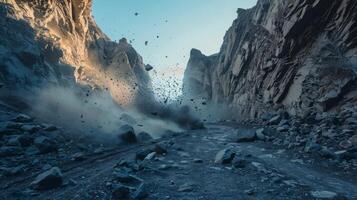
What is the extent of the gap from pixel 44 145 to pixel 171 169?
20.3 feet

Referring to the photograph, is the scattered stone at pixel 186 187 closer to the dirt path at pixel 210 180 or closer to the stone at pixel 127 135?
the dirt path at pixel 210 180

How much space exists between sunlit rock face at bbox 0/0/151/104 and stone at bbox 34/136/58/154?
9.42 meters

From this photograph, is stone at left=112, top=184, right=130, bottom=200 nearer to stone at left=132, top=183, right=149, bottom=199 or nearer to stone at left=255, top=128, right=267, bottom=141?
stone at left=132, top=183, right=149, bottom=199

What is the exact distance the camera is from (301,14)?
82.9ft

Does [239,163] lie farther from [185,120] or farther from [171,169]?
[185,120]

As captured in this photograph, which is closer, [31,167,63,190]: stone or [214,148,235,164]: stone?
[31,167,63,190]: stone

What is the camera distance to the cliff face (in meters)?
20.0

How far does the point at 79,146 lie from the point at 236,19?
1709 inches

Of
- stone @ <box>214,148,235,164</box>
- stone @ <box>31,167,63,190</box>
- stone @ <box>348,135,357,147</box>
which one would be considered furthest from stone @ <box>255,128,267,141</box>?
stone @ <box>31,167,63,190</box>

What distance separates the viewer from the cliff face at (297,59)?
65.5 feet

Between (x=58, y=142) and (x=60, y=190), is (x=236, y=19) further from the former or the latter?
(x=60, y=190)

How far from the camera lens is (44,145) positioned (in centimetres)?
1367

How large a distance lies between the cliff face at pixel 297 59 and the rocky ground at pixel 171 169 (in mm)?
5192


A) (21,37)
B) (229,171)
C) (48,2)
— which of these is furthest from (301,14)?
(48,2)
